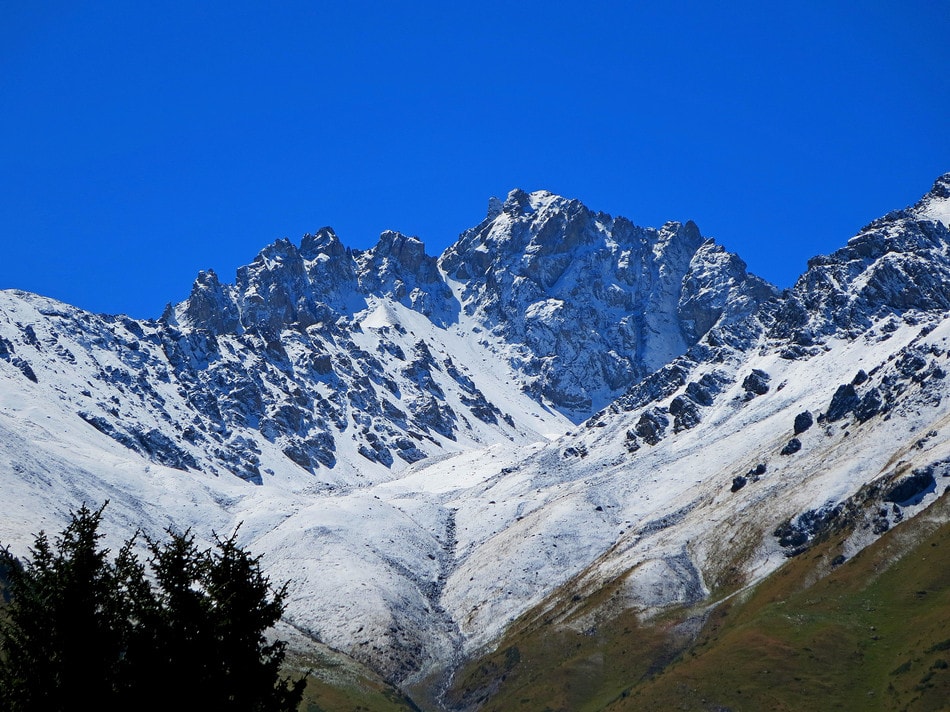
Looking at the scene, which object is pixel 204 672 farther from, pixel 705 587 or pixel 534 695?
pixel 705 587

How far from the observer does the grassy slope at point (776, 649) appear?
5157 inches

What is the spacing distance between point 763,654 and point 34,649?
127 meters

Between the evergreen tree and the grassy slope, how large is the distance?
10620 cm

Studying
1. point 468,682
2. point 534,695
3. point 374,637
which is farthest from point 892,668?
point 374,637

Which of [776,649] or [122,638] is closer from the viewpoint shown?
[122,638]

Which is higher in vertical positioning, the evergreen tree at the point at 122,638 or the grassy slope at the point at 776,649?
the evergreen tree at the point at 122,638

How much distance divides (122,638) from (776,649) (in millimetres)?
125499

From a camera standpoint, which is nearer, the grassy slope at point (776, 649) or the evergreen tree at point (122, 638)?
the evergreen tree at point (122, 638)

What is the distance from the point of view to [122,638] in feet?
108

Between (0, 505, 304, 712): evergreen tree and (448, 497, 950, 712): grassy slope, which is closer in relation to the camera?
(0, 505, 304, 712): evergreen tree

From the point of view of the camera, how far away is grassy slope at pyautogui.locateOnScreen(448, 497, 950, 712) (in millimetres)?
131000

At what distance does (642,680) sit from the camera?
516 ft

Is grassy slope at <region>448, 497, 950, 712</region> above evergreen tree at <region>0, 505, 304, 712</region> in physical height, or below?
below

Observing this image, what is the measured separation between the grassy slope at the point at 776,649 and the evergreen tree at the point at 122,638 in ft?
348
